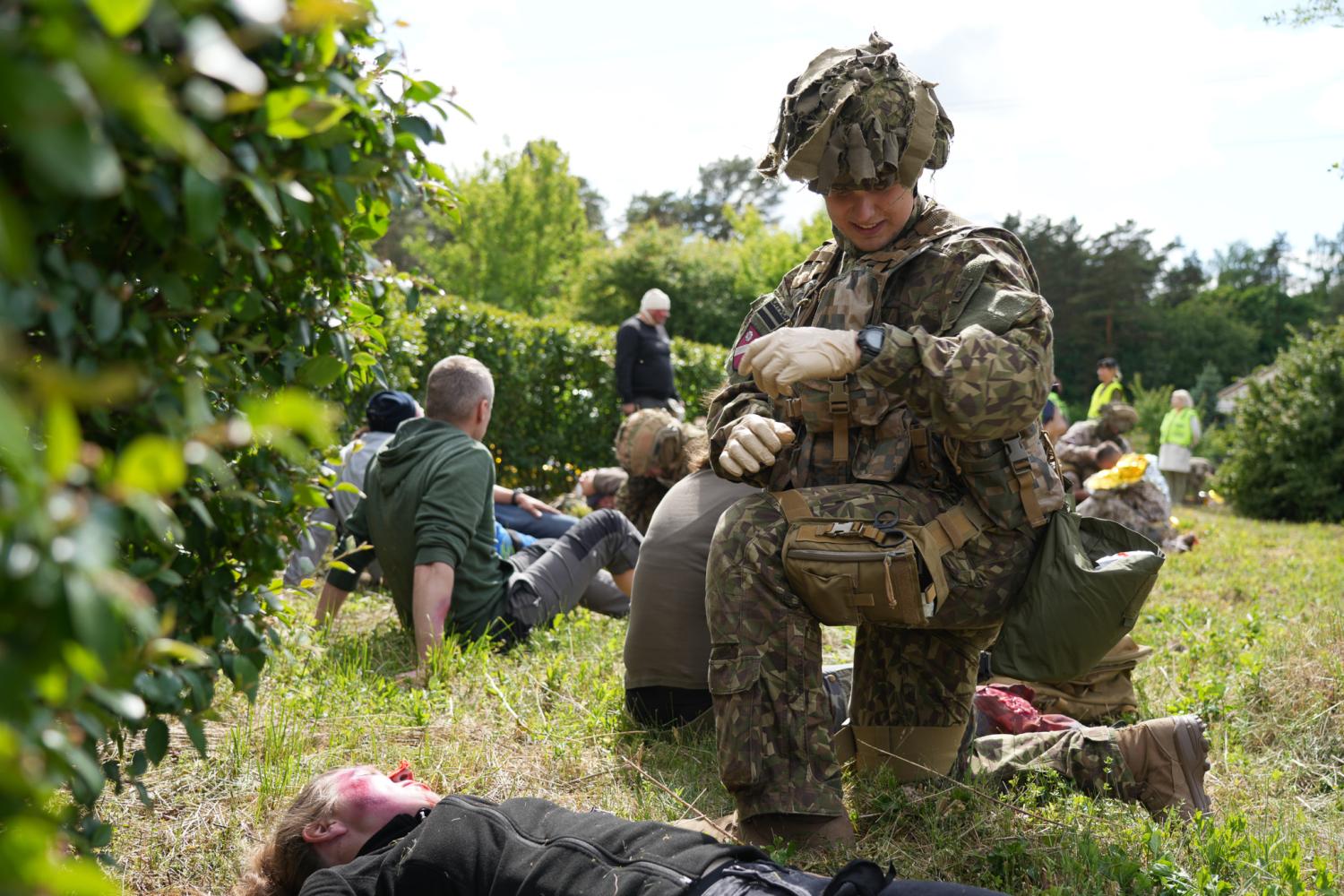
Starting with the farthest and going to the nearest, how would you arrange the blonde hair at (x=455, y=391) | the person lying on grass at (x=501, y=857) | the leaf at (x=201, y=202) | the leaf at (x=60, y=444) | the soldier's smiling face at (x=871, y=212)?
the blonde hair at (x=455, y=391) < the soldier's smiling face at (x=871, y=212) < the person lying on grass at (x=501, y=857) < the leaf at (x=201, y=202) < the leaf at (x=60, y=444)

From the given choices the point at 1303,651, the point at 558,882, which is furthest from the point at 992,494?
the point at 1303,651

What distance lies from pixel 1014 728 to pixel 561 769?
5.39 ft

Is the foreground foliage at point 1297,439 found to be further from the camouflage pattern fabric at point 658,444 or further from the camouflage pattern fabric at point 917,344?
the camouflage pattern fabric at point 917,344

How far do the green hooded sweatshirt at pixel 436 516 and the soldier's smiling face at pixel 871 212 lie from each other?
86.0 inches

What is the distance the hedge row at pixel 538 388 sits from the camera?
39.0 ft

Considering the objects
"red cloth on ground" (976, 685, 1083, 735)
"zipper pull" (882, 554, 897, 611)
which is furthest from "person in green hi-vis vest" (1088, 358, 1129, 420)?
"zipper pull" (882, 554, 897, 611)

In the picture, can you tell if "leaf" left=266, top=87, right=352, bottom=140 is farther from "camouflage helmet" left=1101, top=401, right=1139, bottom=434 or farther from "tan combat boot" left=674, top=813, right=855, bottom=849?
"camouflage helmet" left=1101, top=401, right=1139, bottom=434

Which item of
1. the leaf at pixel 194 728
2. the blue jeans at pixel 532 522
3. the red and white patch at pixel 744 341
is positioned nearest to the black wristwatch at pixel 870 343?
the red and white patch at pixel 744 341

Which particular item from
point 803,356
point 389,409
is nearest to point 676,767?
point 803,356

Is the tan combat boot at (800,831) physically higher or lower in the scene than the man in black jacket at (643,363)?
lower

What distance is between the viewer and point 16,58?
0.75m

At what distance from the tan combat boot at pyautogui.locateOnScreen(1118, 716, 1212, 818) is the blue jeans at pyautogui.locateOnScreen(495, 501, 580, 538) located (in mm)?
4174

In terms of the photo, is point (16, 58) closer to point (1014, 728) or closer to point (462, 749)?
point (462, 749)

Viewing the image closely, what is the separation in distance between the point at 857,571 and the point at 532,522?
166 inches
